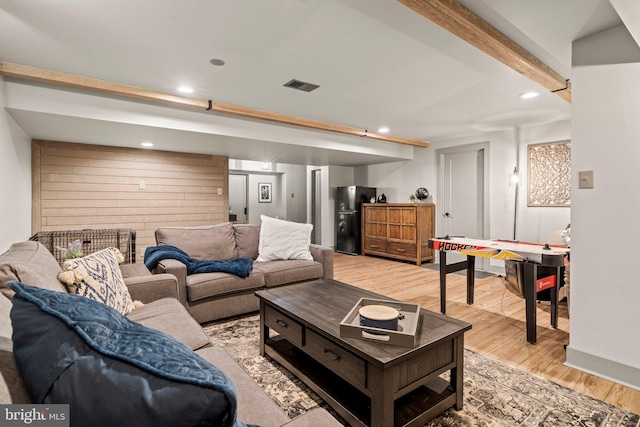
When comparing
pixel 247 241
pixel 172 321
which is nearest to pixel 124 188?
pixel 247 241

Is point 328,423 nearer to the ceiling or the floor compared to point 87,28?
nearer to the floor

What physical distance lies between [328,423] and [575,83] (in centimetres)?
261

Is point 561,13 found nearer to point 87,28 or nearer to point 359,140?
point 87,28

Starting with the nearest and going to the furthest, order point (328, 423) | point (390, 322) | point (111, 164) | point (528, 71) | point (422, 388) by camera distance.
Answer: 1. point (328, 423)
2. point (390, 322)
3. point (422, 388)
4. point (528, 71)
5. point (111, 164)

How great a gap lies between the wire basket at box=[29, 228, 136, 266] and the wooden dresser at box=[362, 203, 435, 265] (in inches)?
170

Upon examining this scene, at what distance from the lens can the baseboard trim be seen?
195 cm

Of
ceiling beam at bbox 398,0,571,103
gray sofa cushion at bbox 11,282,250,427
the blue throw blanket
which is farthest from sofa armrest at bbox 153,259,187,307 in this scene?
ceiling beam at bbox 398,0,571,103

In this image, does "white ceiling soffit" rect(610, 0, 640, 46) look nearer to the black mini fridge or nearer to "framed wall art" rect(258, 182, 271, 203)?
the black mini fridge

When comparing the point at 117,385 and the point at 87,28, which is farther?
the point at 87,28

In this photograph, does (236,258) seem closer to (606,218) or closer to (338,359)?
(338,359)

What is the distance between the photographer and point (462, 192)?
18.6ft

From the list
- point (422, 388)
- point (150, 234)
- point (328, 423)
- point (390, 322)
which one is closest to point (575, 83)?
point (390, 322)

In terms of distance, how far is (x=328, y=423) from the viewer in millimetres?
889

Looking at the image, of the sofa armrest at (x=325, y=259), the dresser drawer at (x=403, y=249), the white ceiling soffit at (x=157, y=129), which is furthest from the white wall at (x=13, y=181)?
the dresser drawer at (x=403, y=249)
